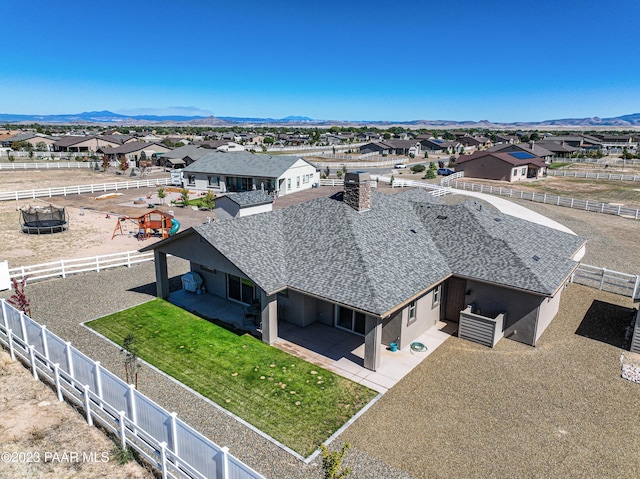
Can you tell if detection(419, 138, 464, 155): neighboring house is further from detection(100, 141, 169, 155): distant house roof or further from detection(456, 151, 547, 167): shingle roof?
detection(100, 141, 169, 155): distant house roof

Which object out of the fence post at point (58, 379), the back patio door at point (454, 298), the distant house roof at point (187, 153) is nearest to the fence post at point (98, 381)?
the fence post at point (58, 379)

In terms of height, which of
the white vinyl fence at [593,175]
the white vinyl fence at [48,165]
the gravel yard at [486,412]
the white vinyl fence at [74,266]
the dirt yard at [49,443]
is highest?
the white vinyl fence at [48,165]

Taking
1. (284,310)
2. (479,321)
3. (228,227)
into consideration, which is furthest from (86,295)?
(479,321)

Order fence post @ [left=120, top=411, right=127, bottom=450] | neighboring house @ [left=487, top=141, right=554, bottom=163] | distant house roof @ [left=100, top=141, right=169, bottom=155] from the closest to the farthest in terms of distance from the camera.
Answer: fence post @ [left=120, top=411, right=127, bottom=450]
neighboring house @ [left=487, top=141, right=554, bottom=163]
distant house roof @ [left=100, top=141, right=169, bottom=155]

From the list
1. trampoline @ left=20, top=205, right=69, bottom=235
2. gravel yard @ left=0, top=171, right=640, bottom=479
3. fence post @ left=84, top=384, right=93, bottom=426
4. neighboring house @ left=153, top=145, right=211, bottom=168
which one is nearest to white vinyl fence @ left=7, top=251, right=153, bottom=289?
gravel yard @ left=0, top=171, right=640, bottom=479

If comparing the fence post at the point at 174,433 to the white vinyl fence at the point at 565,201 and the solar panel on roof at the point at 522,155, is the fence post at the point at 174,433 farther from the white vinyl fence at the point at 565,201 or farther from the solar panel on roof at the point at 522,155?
the solar panel on roof at the point at 522,155

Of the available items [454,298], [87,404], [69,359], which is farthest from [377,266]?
[69,359]

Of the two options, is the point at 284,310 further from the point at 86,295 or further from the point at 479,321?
the point at 86,295
